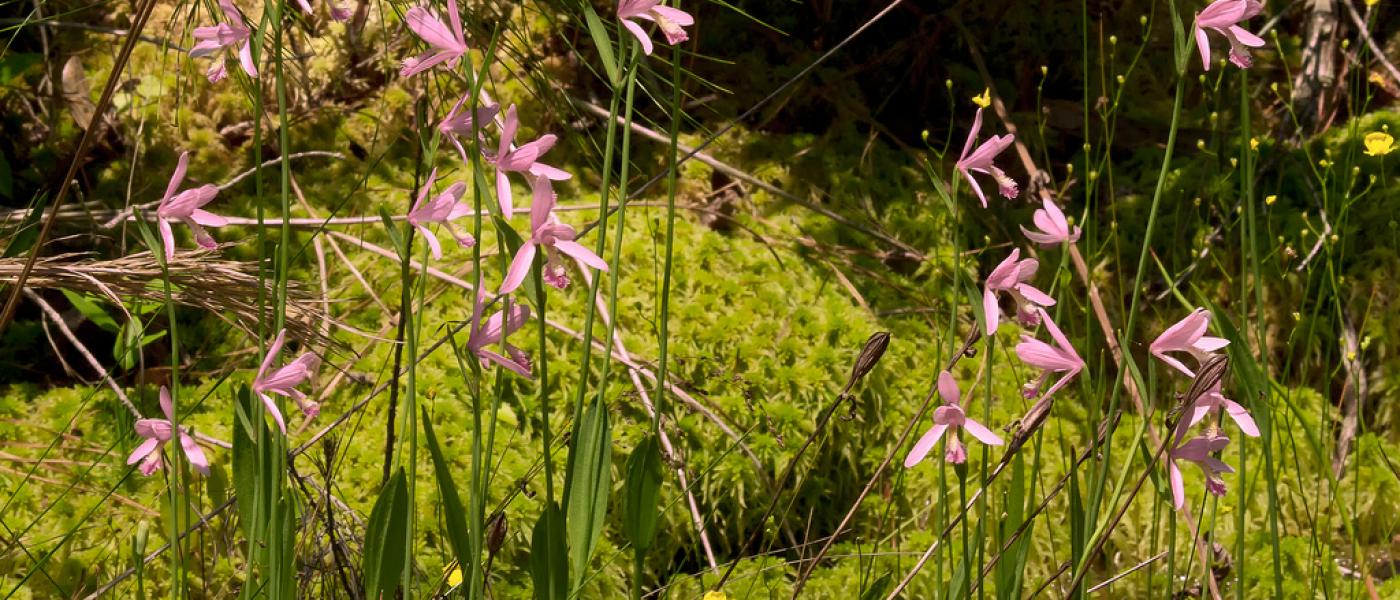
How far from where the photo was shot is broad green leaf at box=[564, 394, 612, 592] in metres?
0.80

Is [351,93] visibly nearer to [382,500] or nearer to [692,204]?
[692,204]

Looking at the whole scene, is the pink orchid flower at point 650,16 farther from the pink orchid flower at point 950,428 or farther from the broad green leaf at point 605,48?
the pink orchid flower at point 950,428

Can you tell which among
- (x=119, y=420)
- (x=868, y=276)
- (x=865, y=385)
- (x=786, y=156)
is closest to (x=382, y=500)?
(x=119, y=420)

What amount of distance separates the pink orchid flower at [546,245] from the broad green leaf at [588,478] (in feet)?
0.37

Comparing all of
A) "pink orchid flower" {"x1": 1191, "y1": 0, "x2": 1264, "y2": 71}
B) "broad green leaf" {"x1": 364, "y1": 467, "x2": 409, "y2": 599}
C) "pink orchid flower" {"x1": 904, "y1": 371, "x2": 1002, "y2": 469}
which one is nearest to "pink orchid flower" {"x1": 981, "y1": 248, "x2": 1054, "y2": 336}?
"pink orchid flower" {"x1": 904, "y1": 371, "x2": 1002, "y2": 469}

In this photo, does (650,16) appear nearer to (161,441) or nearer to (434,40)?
(434,40)

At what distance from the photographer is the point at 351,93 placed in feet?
8.29

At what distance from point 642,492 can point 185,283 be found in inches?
23.9

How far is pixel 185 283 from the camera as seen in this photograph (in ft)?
3.92

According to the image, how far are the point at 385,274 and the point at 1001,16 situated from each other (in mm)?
1456

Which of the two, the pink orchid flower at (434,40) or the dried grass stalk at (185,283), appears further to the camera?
the dried grass stalk at (185,283)

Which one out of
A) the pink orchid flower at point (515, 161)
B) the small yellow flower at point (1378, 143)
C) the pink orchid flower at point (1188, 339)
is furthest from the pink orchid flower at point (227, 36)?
the small yellow flower at point (1378, 143)

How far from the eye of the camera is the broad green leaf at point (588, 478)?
80 cm

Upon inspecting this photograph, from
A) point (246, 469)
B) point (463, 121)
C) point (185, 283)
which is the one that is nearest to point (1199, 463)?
point (463, 121)
